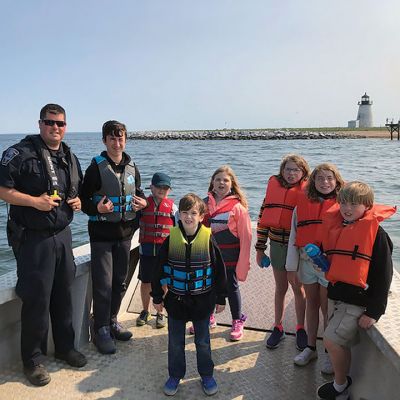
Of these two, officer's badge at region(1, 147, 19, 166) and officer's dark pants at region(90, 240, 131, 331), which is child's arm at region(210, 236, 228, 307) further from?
officer's badge at region(1, 147, 19, 166)

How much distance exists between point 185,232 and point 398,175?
1790 cm

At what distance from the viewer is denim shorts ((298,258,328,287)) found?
2859mm

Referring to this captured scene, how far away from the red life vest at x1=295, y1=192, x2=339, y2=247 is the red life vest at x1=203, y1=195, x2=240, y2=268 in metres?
0.51

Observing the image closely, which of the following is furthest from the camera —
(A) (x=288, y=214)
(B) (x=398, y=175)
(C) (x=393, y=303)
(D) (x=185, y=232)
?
(B) (x=398, y=175)

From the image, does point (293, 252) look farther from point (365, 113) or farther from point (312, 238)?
point (365, 113)

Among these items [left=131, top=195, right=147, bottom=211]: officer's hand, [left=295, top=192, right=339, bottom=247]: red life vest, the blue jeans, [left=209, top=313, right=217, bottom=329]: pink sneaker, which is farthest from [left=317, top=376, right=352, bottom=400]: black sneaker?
[left=131, top=195, right=147, bottom=211]: officer's hand

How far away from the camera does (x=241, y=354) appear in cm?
314

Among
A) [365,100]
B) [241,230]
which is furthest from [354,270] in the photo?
[365,100]

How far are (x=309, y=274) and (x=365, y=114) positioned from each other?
91.0 meters

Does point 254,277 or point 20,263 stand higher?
point 20,263

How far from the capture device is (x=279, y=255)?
10.2 ft

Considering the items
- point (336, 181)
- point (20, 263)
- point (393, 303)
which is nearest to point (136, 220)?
point (20, 263)

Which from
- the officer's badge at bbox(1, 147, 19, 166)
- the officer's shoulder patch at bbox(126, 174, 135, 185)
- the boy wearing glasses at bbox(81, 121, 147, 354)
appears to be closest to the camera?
the officer's badge at bbox(1, 147, 19, 166)

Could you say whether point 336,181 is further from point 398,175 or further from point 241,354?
point 398,175
